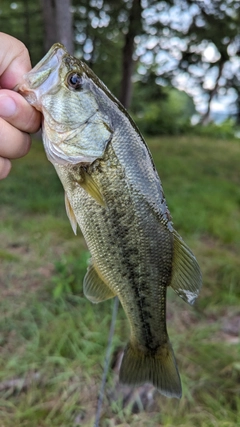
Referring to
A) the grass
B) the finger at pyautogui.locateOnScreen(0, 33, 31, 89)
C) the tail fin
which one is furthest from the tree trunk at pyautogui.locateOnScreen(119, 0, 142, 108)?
the tail fin

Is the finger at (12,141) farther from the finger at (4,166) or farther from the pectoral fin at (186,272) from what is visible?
the pectoral fin at (186,272)

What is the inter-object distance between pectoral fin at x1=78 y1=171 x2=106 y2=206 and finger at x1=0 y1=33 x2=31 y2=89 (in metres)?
0.49

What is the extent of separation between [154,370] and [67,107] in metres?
1.18

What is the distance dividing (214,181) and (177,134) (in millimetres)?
8487

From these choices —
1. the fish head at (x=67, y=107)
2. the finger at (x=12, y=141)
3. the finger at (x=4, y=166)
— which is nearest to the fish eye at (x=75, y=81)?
the fish head at (x=67, y=107)

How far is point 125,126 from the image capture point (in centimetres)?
155

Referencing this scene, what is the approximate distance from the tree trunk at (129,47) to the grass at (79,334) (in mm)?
5623

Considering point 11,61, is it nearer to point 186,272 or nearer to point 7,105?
point 7,105

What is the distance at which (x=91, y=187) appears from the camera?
1.50 meters

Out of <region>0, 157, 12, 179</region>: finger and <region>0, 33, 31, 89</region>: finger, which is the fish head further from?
<region>0, 157, 12, 179</region>: finger

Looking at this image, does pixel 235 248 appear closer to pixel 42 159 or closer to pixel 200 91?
pixel 42 159

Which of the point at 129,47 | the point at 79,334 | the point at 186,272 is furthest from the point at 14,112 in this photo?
the point at 129,47

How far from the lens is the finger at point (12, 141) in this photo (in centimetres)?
154

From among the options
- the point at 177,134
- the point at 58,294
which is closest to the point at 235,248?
the point at 58,294
